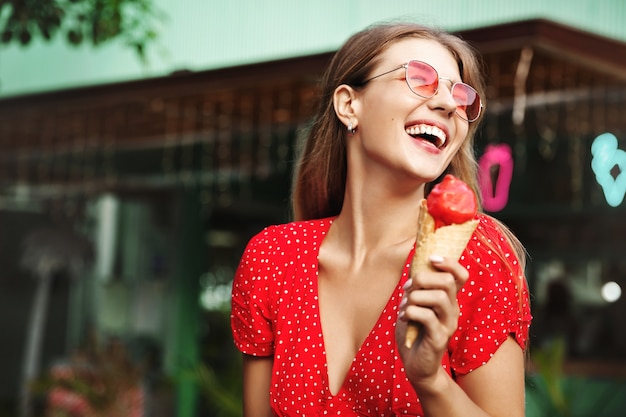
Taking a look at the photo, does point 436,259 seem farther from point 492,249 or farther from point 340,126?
point 340,126

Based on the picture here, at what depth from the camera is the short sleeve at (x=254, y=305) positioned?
2.45 meters

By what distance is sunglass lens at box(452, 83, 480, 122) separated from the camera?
2250 millimetres

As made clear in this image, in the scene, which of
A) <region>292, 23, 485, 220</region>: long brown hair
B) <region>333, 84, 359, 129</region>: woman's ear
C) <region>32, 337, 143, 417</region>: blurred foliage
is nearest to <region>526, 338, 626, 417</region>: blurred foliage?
<region>32, 337, 143, 417</region>: blurred foliage

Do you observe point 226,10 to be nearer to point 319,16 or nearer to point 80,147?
point 319,16

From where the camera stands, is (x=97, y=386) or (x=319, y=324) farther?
(x=97, y=386)

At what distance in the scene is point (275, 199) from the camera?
1099 centimetres

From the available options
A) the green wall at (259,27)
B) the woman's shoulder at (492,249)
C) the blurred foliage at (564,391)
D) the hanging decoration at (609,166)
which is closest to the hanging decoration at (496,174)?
the hanging decoration at (609,166)

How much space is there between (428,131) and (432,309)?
0.60 metres

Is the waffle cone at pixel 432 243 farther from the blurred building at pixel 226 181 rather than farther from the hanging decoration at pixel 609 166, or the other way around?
the hanging decoration at pixel 609 166

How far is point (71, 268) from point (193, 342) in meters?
1.71

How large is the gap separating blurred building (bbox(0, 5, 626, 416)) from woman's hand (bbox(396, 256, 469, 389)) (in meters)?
4.31

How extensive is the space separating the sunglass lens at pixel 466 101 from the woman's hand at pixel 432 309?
0.62 metres

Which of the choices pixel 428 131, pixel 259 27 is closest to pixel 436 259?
pixel 428 131

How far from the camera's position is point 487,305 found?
6.87ft
